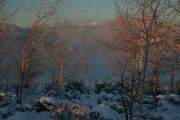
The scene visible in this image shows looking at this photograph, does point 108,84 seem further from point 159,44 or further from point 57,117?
point 57,117

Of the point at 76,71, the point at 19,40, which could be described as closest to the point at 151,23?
the point at 19,40

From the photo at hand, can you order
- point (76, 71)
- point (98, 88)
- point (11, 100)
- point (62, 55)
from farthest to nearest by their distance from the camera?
point (76, 71) < point (62, 55) < point (98, 88) < point (11, 100)

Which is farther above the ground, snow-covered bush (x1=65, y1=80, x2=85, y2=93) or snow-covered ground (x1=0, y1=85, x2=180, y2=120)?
snow-covered ground (x1=0, y1=85, x2=180, y2=120)

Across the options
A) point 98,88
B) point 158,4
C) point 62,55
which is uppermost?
point 158,4

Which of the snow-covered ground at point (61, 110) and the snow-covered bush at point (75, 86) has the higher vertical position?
the snow-covered ground at point (61, 110)

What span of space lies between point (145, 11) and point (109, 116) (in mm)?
5838

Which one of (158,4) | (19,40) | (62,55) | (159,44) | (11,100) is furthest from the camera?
(62,55)

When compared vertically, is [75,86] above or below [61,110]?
below

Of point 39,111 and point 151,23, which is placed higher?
point 151,23

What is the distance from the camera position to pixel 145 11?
62.6ft

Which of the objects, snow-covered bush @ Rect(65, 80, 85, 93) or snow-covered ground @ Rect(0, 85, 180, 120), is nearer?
snow-covered ground @ Rect(0, 85, 180, 120)

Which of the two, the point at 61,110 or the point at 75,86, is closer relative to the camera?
the point at 61,110

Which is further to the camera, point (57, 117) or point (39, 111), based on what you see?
point (39, 111)

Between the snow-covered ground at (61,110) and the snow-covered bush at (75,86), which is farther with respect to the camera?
the snow-covered bush at (75,86)
